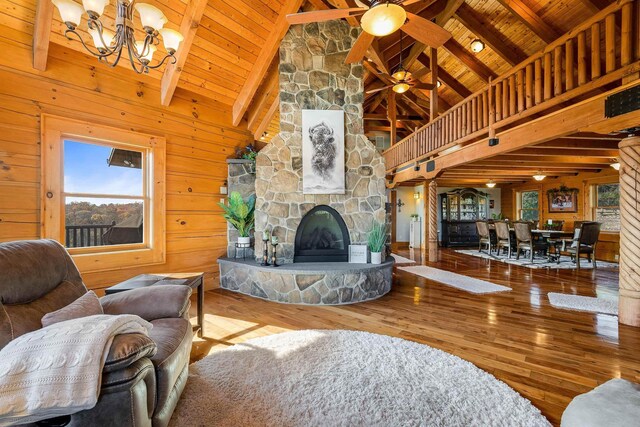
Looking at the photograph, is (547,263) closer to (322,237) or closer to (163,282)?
(322,237)

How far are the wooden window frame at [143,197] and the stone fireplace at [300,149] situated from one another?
136cm

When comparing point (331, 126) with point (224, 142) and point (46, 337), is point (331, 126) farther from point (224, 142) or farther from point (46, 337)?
point (46, 337)

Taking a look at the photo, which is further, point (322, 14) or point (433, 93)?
point (433, 93)

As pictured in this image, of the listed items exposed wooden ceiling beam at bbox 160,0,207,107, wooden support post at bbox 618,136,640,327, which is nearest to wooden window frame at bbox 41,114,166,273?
exposed wooden ceiling beam at bbox 160,0,207,107

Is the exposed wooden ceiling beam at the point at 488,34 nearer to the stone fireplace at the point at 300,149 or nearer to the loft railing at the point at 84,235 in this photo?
the stone fireplace at the point at 300,149

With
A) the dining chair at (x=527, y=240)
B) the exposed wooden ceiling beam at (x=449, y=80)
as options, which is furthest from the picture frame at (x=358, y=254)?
the exposed wooden ceiling beam at (x=449, y=80)

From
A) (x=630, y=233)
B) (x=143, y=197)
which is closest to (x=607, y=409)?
(x=630, y=233)

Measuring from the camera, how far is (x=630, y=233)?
9.69ft

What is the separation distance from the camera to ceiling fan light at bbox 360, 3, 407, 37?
7.02 ft

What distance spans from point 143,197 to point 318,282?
2686mm

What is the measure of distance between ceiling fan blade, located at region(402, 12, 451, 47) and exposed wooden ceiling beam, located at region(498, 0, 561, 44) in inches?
171

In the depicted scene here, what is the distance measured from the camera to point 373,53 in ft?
15.8

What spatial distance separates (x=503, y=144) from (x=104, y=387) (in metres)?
5.14

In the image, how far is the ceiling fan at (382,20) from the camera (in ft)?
7.10
